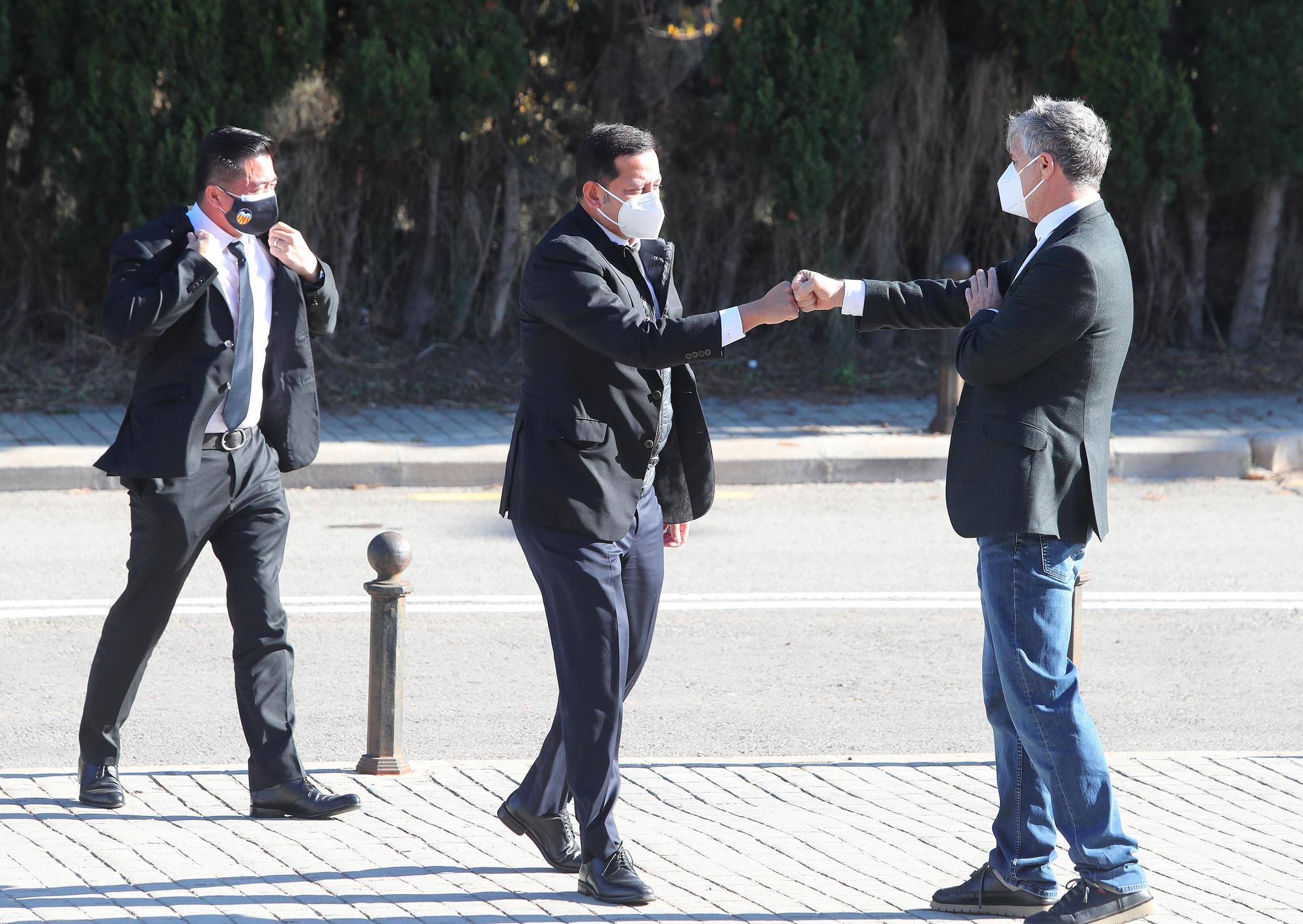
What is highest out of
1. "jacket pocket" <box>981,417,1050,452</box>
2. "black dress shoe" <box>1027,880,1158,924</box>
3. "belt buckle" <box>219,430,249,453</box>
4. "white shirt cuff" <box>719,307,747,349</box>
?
"white shirt cuff" <box>719,307,747,349</box>

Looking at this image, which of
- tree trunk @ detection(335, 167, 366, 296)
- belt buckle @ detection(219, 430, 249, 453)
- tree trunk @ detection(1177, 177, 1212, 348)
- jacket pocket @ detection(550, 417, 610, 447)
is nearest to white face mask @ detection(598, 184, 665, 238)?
jacket pocket @ detection(550, 417, 610, 447)

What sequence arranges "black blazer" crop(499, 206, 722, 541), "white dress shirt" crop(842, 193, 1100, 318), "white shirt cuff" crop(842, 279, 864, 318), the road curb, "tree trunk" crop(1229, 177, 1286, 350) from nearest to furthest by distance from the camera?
"white dress shirt" crop(842, 193, 1100, 318)
"black blazer" crop(499, 206, 722, 541)
"white shirt cuff" crop(842, 279, 864, 318)
the road curb
"tree trunk" crop(1229, 177, 1286, 350)

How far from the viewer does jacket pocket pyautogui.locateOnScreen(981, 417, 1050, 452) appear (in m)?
3.88

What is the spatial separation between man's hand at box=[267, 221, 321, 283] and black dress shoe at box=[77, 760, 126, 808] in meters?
1.53

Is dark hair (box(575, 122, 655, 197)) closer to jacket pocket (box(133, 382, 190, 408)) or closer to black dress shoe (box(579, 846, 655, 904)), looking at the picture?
jacket pocket (box(133, 382, 190, 408))

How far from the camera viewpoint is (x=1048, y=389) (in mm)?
3908

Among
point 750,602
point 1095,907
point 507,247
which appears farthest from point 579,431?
point 507,247

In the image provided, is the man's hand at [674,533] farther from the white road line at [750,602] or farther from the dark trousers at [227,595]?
the white road line at [750,602]

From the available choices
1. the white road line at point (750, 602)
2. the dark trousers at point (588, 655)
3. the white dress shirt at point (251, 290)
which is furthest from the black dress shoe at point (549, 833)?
the white road line at point (750, 602)

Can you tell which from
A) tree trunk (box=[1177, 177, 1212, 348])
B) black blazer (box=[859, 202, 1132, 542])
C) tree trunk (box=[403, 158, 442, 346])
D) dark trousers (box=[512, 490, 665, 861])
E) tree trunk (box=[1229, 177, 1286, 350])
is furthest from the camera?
tree trunk (box=[1229, 177, 1286, 350])

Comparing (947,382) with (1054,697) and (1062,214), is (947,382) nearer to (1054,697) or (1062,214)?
(1062,214)

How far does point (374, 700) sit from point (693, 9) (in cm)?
967

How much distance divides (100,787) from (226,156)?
182 cm

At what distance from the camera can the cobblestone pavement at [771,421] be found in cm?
1081
